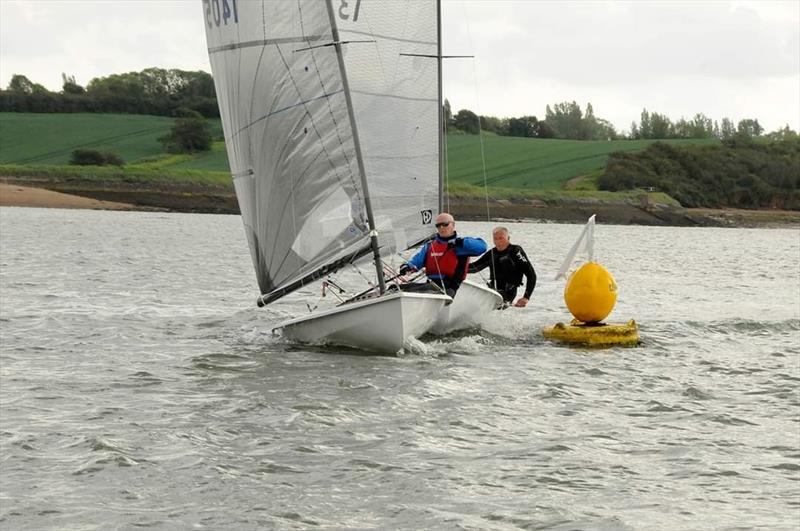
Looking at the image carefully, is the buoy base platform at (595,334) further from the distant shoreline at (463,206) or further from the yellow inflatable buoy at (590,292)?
the distant shoreline at (463,206)

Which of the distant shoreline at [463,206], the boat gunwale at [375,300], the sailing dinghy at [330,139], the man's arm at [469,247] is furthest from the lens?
the distant shoreline at [463,206]

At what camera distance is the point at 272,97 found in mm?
13953

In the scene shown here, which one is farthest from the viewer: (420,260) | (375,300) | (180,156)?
(180,156)

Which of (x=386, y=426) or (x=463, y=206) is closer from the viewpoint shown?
(x=386, y=426)

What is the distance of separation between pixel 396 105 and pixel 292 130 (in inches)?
72.7

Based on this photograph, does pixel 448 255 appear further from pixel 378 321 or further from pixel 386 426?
pixel 386 426

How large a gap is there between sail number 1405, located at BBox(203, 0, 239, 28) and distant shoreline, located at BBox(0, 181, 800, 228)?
5720cm

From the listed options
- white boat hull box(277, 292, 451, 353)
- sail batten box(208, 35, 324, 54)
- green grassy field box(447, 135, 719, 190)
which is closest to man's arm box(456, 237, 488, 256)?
white boat hull box(277, 292, 451, 353)

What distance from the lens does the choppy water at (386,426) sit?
24.6 feet

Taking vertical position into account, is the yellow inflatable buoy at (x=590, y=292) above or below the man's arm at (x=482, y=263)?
below

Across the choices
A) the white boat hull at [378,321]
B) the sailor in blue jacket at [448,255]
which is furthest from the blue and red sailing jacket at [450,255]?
the white boat hull at [378,321]

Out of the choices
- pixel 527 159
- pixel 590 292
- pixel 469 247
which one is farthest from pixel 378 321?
pixel 527 159

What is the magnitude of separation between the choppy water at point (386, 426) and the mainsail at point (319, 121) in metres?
1.44

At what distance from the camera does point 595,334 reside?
576 inches
